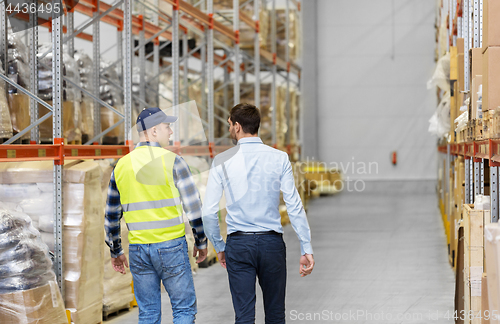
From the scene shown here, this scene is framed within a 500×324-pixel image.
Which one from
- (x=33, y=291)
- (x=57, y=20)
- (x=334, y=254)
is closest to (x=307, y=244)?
(x=33, y=291)

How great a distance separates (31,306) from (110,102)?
3668mm

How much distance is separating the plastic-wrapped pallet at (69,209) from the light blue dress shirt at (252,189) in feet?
5.65

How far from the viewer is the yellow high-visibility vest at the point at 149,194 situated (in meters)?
3.55

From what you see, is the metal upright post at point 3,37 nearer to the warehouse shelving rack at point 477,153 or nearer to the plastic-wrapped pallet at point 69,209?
the plastic-wrapped pallet at point 69,209

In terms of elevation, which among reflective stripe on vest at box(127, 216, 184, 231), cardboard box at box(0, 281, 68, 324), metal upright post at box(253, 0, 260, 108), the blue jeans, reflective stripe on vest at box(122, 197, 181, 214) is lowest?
cardboard box at box(0, 281, 68, 324)

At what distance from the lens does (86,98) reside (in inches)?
252

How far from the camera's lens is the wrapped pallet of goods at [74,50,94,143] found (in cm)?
622

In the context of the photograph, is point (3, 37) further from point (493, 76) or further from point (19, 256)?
point (493, 76)

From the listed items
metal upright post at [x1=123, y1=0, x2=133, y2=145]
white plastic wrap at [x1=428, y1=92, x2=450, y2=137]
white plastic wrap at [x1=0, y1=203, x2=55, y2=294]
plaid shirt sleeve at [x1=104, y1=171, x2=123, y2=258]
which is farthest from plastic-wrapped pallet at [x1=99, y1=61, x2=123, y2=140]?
white plastic wrap at [x1=428, y1=92, x2=450, y2=137]

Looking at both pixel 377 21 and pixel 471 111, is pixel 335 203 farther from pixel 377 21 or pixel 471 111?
pixel 471 111

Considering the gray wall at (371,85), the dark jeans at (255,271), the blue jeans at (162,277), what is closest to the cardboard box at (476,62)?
the dark jeans at (255,271)

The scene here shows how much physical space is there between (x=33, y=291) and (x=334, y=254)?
531cm

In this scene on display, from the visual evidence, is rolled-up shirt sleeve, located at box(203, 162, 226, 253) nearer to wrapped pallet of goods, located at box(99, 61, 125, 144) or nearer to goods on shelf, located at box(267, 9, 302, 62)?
wrapped pallet of goods, located at box(99, 61, 125, 144)

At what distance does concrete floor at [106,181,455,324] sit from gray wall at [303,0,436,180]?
23.3 ft
